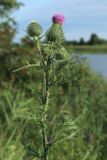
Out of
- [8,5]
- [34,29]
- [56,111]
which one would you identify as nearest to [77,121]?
[56,111]

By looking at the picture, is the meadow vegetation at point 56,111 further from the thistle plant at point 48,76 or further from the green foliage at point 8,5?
the green foliage at point 8,5

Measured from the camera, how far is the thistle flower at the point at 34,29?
2.88 m

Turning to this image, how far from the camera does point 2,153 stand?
5.67 m

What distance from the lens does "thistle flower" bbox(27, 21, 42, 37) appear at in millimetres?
2884

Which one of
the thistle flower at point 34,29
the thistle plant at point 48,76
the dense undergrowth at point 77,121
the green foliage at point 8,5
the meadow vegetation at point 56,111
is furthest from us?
the green foliage at point 8,5

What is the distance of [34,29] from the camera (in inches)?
114

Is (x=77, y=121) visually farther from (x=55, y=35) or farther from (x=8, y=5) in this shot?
(x=8, y=5)

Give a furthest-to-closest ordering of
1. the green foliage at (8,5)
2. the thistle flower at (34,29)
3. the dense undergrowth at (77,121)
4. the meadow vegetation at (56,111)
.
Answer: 1. the green foliage at (8,5)
2. the dense undergrowth at (77,121)
3. the meadow vegetation at (56,111)
4. the thistle flower at (34,29)

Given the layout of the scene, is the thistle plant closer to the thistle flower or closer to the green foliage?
the thistle flower

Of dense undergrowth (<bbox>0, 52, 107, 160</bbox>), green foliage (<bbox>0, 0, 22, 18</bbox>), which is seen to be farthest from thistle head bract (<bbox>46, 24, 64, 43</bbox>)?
green foliage (<bbox>0, 0, 22, 18</bbox>)

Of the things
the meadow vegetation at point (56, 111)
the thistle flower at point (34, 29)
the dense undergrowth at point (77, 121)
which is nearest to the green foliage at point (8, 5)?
the meadow vegetation at point (56, 111)

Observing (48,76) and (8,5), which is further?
(8,5)

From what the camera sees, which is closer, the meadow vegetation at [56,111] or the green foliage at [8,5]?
the meadow vegetation at [56,111]

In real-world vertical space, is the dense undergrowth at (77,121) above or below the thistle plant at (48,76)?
below
